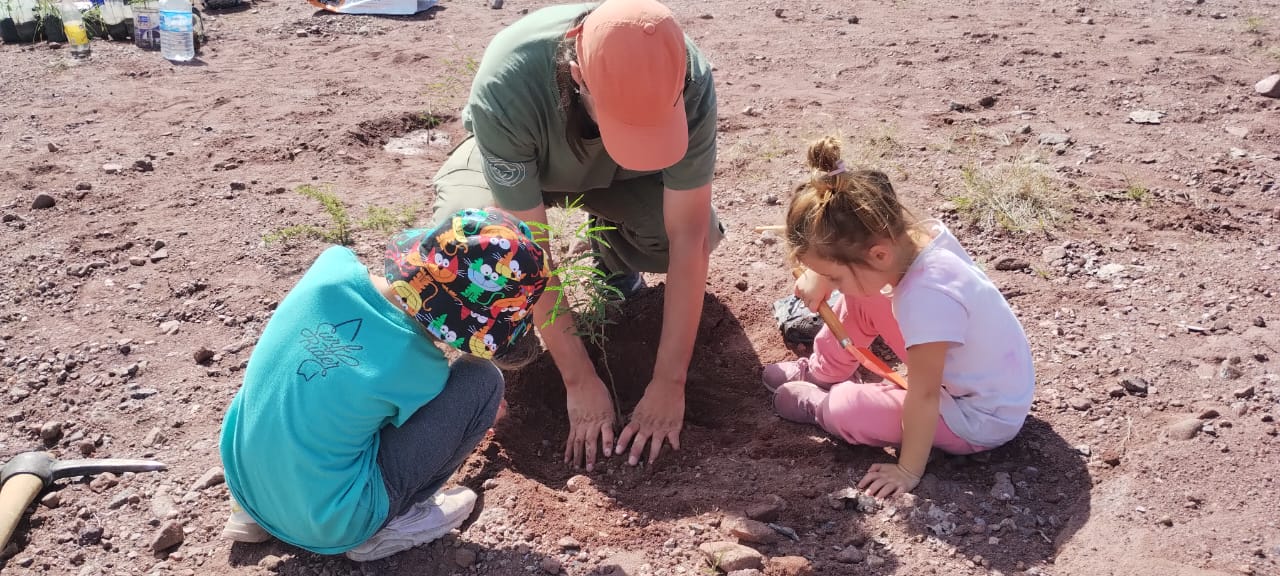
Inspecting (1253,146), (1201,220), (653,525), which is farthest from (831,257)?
(1253,146)

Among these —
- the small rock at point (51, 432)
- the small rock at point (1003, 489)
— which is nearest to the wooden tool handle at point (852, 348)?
the small rock at point (1003, 489)

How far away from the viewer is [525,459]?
2789 mm

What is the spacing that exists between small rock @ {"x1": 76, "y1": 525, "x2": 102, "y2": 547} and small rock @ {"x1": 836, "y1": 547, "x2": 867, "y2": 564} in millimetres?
1977

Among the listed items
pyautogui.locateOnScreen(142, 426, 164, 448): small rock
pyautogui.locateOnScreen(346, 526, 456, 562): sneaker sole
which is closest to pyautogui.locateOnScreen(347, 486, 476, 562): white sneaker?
pyautogui.locateOnScreen(346, 526, 456, 562): sneaker sole

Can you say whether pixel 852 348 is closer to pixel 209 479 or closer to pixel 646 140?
pixel 646 140

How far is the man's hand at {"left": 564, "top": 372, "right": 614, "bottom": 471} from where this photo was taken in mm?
2740

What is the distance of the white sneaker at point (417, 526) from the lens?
225 centimetres

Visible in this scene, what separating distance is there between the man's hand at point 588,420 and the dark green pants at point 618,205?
64 cm


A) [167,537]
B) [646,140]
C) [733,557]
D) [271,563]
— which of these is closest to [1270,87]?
[646,140]

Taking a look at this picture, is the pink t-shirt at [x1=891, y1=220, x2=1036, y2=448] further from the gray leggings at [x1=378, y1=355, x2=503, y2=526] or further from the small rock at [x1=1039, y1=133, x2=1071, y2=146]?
the small rock at [x1=1039, y1=133, x2=1071, y2=146]

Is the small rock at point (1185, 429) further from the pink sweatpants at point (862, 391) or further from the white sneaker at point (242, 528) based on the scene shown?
the white sneaker at point (242, 528)

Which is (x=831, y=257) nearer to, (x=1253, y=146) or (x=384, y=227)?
(x=384, y=227)

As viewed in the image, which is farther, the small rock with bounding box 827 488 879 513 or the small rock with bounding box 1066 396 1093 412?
the small rock with bounding box 1066 396 1093 412

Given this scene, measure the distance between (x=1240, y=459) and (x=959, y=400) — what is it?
0.73 metres
